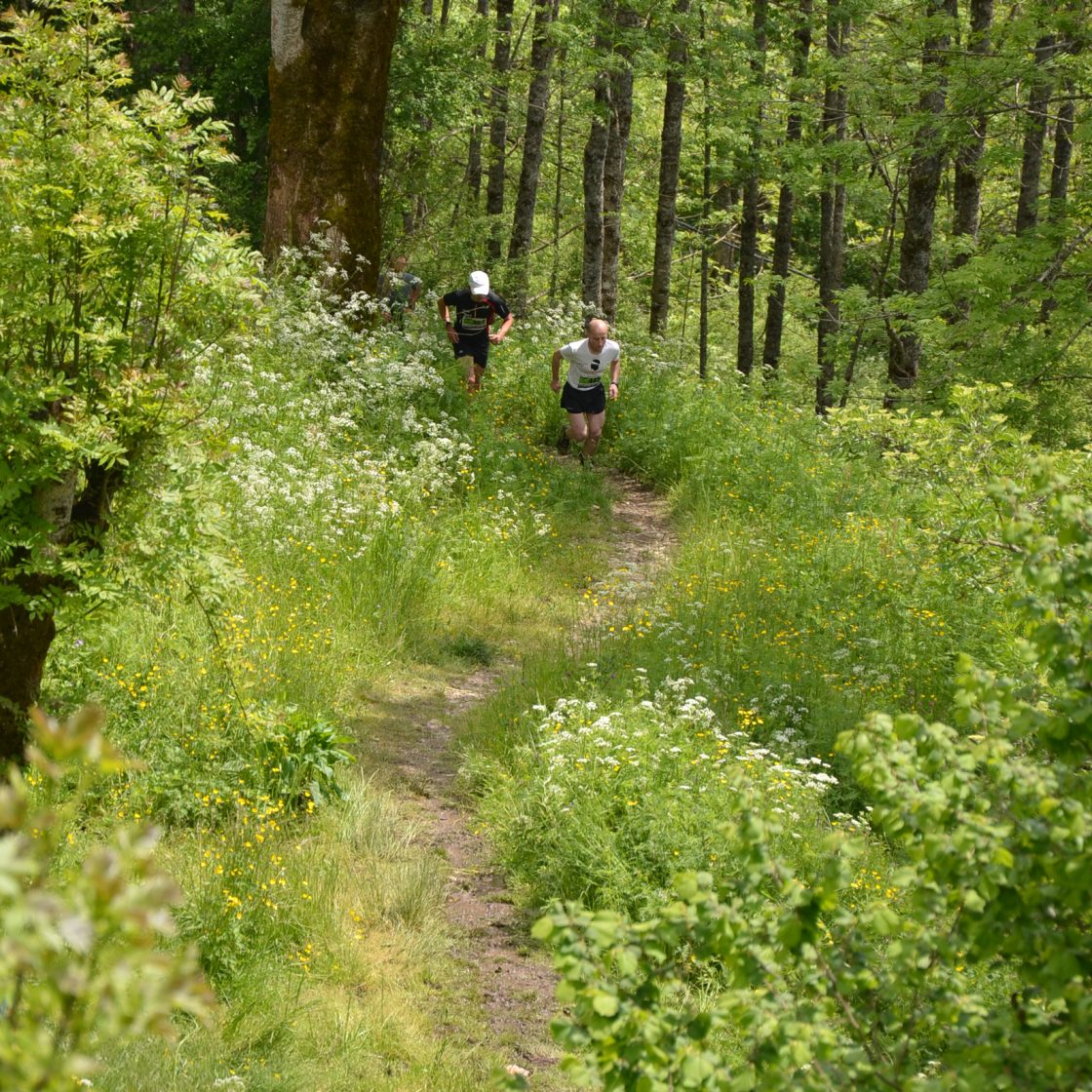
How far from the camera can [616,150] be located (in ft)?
61.7

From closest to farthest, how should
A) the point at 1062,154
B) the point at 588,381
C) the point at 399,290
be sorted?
the point at 588,381 < the point at 399,290 < the point at 1062,154

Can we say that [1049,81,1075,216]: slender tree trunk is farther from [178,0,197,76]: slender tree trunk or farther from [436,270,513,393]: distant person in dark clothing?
[178,0,197,76]: slender tree trunk

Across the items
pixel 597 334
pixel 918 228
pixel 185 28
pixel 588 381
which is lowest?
pixel 588 381

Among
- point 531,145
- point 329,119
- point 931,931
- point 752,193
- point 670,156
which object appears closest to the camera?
point 931,931

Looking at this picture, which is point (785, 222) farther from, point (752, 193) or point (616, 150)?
point (616, 150)

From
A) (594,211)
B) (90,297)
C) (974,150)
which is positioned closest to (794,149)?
(974,150)

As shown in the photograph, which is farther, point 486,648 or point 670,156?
point 670,156

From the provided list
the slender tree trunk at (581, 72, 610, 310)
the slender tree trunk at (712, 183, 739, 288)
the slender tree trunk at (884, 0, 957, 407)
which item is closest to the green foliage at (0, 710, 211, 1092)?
the slender tree trunk at (884, 0, 957, 407)

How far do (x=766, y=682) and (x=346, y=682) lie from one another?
2.75 m

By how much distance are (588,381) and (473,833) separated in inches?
300

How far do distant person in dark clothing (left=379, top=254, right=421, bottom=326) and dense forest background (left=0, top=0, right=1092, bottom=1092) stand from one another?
1.53 feet

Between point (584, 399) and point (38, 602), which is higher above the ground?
point (584, 399)

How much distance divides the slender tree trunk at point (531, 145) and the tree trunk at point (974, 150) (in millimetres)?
5827

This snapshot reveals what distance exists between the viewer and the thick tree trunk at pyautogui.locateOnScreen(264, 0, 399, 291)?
42.2ft
